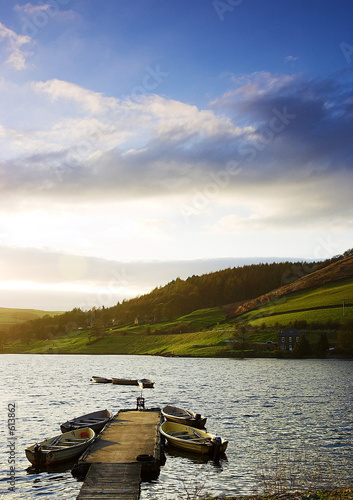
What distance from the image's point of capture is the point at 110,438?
41.0 meters

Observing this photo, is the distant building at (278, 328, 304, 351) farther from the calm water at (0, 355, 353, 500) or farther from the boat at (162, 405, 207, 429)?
the boat at (162, 405, 207, 429)

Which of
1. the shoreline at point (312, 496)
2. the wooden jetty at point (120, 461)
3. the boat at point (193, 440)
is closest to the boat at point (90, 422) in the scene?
the wooden jetty at point (120, 461)

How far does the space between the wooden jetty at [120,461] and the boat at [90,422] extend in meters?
1.48

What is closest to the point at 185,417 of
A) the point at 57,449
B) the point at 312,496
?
the point at 57,449

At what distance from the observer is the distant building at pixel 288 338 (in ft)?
636

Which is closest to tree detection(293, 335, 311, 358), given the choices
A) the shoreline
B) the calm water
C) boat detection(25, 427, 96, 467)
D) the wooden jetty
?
the calm water

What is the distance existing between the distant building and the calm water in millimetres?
91880

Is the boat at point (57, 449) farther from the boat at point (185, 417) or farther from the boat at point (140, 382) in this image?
the boat at point (140, 382)

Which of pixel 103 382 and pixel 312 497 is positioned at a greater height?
pixel 312 497

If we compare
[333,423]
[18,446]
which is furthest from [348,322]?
[18,446]

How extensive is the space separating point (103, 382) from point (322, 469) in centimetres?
8618

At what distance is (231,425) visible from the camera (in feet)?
166

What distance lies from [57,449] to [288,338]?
6771 inches

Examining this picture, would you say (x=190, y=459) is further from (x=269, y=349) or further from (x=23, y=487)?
(x=269, y=349)
